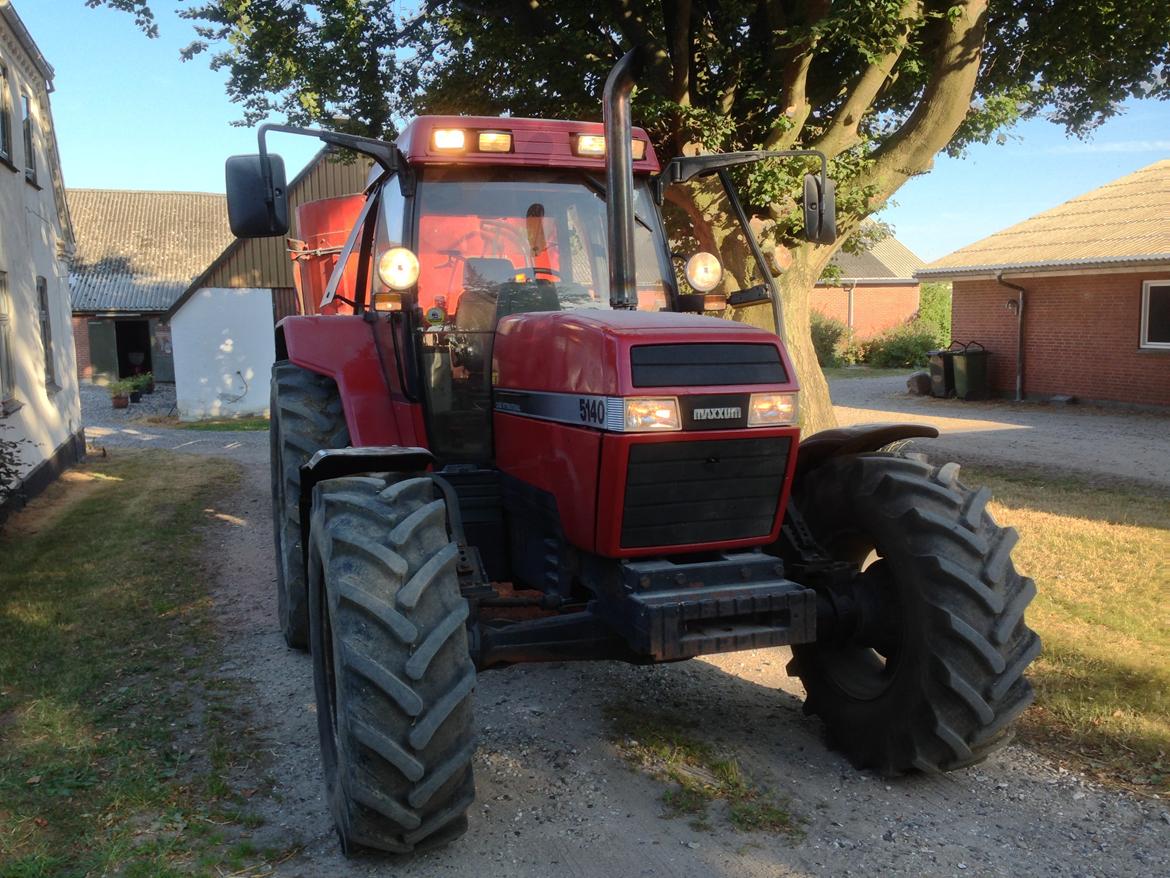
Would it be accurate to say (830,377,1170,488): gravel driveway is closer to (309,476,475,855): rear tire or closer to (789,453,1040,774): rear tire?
(789,453,1040,774): rear tire

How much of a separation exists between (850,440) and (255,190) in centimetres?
259

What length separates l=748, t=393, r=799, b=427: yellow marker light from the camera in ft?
12.0

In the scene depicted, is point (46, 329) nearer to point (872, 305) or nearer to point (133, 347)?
point (133, 347)

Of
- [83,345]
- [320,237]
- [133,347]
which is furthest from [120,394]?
[320,237]

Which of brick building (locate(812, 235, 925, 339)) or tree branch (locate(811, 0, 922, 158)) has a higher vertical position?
tree branch (locate(811, 0, 922, 158))

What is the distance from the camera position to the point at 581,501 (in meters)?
3.71

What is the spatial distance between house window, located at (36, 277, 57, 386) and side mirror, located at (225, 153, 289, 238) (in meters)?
10.2

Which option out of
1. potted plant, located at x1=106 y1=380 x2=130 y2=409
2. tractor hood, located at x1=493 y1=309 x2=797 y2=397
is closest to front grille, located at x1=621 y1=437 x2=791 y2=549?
tractor hood, located at x1=493 y1=309 x2=797 y2=397

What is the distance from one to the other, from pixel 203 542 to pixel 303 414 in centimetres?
403

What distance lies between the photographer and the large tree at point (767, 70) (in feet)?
36.2

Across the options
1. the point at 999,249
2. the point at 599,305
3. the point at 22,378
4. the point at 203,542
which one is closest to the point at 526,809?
the point at 599,305

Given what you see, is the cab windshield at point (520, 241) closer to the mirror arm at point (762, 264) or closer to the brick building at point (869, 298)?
the mirror arm at point (762, 264)

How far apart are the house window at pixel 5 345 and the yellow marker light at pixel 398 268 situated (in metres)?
8.28

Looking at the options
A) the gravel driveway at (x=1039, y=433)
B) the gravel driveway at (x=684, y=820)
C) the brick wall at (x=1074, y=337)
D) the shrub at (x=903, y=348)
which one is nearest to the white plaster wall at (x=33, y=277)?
the gravel driveway at (x=684, y=820)
